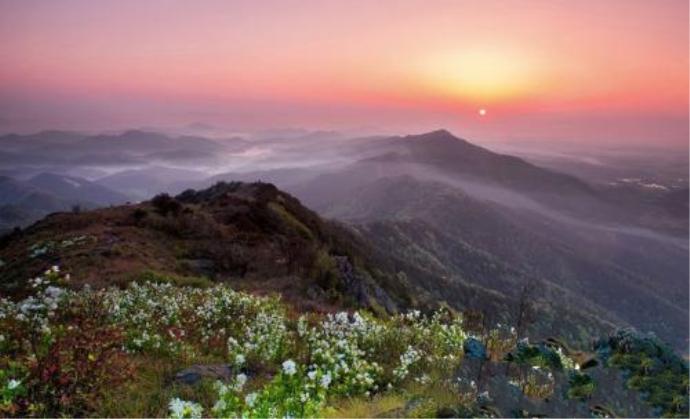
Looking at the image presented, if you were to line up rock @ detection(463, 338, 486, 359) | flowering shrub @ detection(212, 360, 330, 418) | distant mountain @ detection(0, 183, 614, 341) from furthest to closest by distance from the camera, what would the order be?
distant mountain @ detection(0, 183, 614, 341)
rock @ detection(463, 338, 486, 359)
flowering shrub @ detection(212, 360, 330, 418)

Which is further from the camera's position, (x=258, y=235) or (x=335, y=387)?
(x=258, y=235)

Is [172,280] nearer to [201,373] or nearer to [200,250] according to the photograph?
[200,250]

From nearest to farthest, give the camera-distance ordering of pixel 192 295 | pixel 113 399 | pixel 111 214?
pixel 113 399, pixel 192 295, pixel 111 214

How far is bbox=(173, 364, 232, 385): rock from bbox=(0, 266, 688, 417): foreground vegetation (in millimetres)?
183

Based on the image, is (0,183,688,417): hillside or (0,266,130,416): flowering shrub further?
(0,266,130,416): flowering shrub

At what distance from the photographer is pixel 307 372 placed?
10.4m

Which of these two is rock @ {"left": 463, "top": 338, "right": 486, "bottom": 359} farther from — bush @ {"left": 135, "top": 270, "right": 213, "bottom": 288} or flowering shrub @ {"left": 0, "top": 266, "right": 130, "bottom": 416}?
bush @ {"left": 135, "top": 270, "right": 213, "bottom": 288}

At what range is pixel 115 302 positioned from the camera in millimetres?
16062

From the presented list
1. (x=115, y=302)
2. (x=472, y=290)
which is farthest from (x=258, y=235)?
(x=472, y=290)

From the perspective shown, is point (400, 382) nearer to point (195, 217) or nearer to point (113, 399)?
point (113, 399)

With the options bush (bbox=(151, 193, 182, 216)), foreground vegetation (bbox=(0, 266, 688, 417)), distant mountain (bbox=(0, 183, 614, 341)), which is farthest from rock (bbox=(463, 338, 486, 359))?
bush (bbox=(151, 193, 182, 216))

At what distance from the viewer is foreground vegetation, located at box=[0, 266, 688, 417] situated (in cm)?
721

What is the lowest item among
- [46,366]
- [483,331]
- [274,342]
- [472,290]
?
[472,290]

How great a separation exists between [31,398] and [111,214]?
43371 mm
